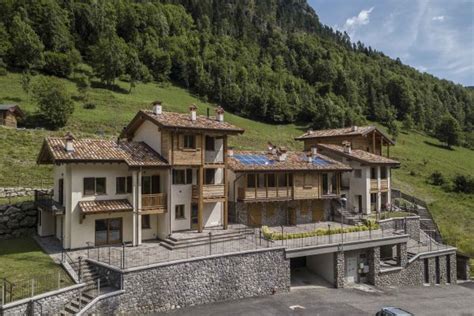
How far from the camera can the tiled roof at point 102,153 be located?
74.1ft

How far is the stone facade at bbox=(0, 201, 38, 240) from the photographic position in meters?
25.2

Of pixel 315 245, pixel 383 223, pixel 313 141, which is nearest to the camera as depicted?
pixel 315 245

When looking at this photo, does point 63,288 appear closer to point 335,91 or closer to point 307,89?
point 307,89

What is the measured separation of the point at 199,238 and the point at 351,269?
11936 mm

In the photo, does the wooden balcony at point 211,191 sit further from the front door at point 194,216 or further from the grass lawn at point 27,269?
the grass lawn at point 27,269

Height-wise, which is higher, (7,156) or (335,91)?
(335,91)

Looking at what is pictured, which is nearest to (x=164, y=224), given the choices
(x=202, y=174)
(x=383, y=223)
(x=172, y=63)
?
(x=202, y=174)

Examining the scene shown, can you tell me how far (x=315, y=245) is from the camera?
25281 mm

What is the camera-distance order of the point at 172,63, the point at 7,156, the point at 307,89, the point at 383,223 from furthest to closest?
the point at 307,89
the point at 172,63
the point at 7,156
the point at 383,223

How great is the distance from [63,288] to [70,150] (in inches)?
362

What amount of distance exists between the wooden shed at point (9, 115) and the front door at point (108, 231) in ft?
112

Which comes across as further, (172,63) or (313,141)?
(172,63)

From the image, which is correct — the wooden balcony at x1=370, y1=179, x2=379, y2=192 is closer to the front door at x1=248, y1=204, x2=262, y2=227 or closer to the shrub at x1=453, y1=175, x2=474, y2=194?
the front door at x1=248, y1=204, x2=262, y2=227

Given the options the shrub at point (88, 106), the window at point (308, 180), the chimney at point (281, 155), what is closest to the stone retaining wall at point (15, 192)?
the chimney at point (281, 155)
